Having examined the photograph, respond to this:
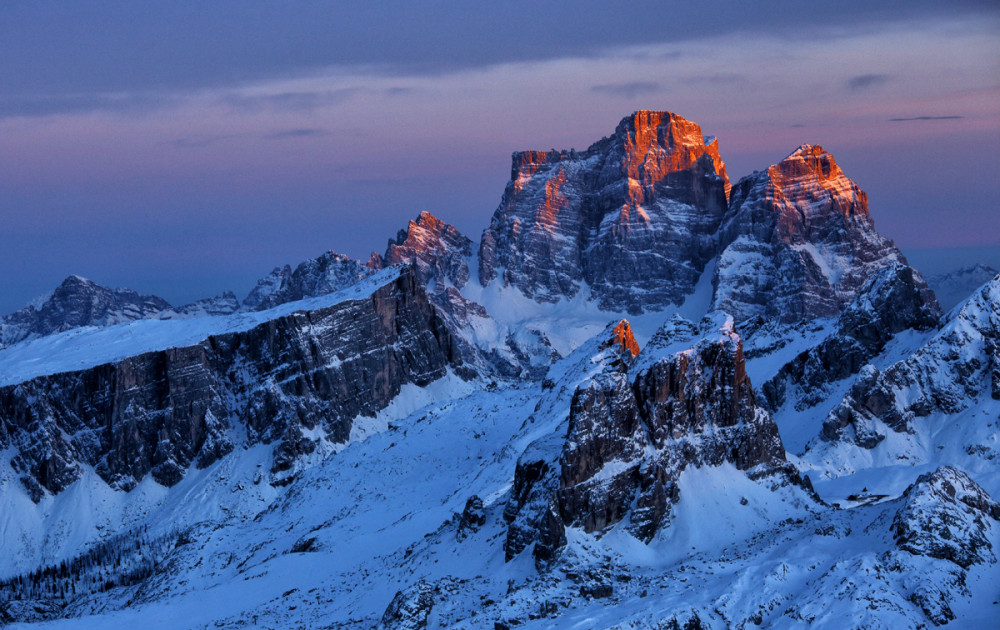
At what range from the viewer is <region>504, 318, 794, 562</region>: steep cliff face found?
94.2 m

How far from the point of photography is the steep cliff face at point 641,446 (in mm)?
94250

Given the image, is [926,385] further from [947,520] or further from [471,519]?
[471,519]

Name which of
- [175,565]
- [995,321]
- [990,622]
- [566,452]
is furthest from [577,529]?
[995,321]

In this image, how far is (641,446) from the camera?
322 ft

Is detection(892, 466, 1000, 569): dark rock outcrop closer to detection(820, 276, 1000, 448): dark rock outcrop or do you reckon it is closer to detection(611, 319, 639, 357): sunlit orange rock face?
detection(820, 276, 1000, 448): dark rock outcrop

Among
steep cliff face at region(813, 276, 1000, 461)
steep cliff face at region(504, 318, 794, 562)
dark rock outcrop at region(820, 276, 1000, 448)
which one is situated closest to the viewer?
steep cliff face at region(504, 318, 794, 562)

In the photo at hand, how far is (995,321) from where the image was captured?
15950 centimetres

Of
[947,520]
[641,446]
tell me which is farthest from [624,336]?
[947,520]

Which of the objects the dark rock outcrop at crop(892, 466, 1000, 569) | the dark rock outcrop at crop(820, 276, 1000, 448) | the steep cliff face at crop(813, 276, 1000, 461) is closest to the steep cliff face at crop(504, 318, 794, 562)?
the dark rock outcrop at crop(892, 466, 1000, 569)

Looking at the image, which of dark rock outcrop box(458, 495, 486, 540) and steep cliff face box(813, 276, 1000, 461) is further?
steep cliff face box(813, 276, 1000, 461)

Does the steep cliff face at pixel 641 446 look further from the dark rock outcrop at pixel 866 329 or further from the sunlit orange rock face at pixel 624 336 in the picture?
the dark rock outcrop at pixel 866 329

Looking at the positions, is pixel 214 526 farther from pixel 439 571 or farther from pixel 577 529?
pixel 577 529

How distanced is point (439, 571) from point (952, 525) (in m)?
42.7

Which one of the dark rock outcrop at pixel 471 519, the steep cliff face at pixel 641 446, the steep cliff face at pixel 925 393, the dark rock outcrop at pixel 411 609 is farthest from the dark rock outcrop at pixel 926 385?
the dark rock outcrop at pixel 411 609
